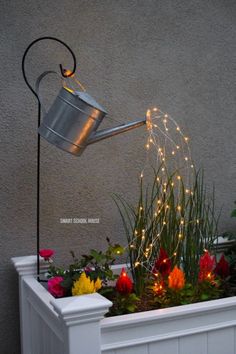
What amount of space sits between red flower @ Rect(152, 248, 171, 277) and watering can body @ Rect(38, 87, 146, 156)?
60 cm

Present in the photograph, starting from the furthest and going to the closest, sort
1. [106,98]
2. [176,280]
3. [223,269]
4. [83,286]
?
[106,98]
[223,269]
[176,280]
[83,286]

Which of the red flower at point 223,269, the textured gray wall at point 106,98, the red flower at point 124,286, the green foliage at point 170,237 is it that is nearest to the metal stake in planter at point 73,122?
the green foliage at point 170,237

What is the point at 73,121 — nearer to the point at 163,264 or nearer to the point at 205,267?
the point at 163,264

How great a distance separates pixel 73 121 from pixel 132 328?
2.91 ft

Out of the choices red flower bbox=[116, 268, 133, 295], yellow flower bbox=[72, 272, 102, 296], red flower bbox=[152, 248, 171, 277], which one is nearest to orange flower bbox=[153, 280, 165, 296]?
red flower bbox=[152, 248, 171, 277]

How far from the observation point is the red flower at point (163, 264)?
87.7 inches

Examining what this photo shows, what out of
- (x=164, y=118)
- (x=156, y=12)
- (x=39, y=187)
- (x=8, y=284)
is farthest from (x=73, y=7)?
(x=8, y=284)

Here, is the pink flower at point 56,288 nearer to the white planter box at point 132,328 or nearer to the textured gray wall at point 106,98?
the white planter box at point 132,328

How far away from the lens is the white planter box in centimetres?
172

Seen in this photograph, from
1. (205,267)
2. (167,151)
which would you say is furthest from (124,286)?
(167,151)

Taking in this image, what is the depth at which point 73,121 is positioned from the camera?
6.96 ft

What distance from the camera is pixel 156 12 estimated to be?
9.61 feet

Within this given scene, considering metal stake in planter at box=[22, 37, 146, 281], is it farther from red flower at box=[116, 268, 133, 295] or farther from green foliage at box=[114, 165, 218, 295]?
red flower at box=[116, 268, 133, 295]

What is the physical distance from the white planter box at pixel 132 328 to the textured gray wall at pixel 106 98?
52 cm
